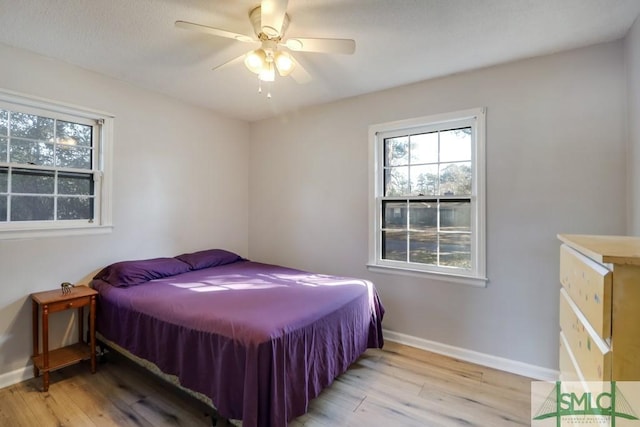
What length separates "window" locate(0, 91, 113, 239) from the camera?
2.21 m

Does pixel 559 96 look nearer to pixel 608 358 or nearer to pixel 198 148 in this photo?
pixel 608 358

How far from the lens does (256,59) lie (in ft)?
6.07

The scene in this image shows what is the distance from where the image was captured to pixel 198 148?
136 inches

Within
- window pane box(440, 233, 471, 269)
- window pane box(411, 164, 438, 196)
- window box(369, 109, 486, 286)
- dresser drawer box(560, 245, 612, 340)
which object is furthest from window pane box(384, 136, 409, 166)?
dresser drawer box(560, 245, 612, 340)

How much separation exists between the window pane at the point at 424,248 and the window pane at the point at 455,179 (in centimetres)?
43

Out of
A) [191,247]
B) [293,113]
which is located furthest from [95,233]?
[293,113]

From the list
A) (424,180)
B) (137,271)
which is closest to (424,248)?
(424,180)

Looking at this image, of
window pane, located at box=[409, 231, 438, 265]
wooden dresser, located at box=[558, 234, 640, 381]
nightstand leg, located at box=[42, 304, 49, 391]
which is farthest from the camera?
window pane, located at box=[409, 231, 438, 265]

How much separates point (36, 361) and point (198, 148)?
2.36 m

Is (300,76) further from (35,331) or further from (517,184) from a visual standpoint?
(35,331)

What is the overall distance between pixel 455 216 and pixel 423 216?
285 mm

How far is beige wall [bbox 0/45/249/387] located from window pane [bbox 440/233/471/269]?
8.42 ft

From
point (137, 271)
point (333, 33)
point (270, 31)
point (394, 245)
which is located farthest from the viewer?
point (394, 245)

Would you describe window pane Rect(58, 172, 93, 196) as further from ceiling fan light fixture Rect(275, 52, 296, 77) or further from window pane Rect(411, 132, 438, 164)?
window pane Rect(411, 132, 438, 164)
